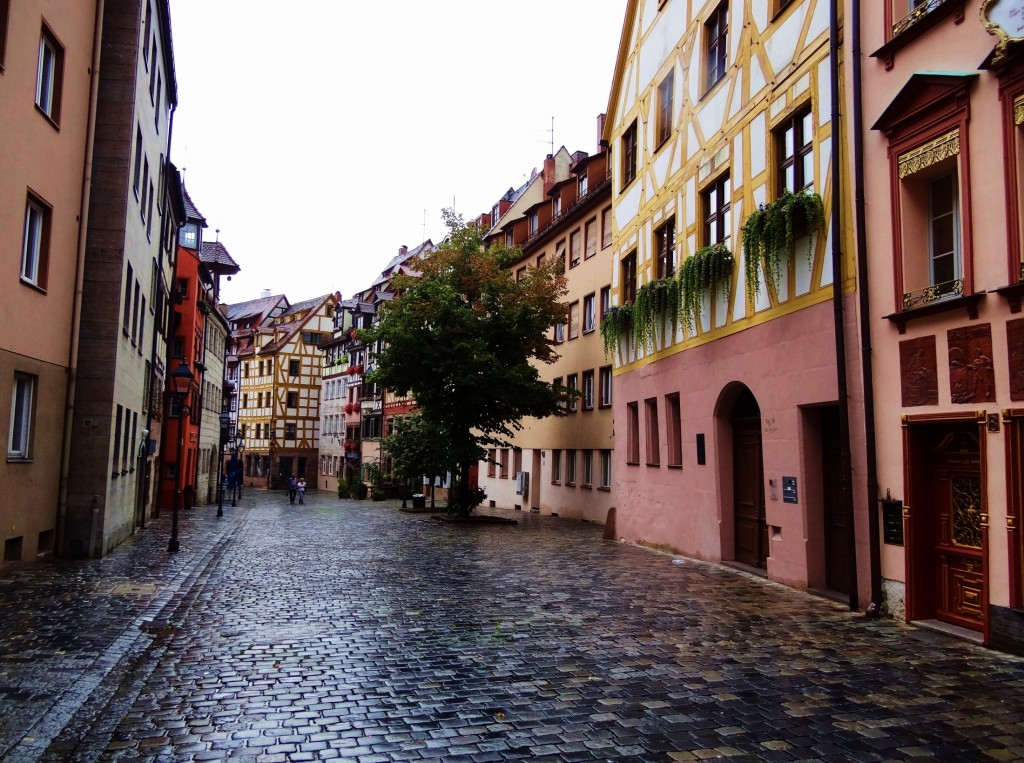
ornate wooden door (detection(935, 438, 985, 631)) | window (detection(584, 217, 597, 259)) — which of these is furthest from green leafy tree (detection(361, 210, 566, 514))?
ornate wooden door (detection(935, 438, 985, 631))

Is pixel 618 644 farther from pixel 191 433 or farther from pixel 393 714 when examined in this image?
pixel 191 433

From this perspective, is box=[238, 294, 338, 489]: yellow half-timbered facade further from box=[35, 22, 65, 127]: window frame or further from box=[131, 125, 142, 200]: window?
box=[35, 22, 65, 127]: window frame

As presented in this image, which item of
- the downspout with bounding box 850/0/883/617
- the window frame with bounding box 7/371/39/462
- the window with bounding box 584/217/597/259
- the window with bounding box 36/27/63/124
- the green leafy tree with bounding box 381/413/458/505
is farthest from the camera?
the window with bounding box 584/217/597/259

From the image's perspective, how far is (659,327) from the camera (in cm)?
1861

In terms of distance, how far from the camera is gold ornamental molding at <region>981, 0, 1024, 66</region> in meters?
8.05

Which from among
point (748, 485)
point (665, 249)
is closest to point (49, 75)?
point (665, 249)

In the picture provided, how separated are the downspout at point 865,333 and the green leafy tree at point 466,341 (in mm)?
17807

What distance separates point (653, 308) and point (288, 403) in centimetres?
6488

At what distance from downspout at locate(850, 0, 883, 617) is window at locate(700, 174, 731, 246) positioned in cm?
446

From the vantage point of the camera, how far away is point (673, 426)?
1817cm

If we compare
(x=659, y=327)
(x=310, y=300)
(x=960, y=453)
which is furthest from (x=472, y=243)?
(x=310, y=300)

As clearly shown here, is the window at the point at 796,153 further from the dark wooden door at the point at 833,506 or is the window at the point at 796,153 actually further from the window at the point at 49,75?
the window at the point at 49,75

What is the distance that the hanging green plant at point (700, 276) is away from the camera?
15008 mm

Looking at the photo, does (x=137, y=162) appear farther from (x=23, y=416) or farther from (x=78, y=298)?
(x=23, y=416)
